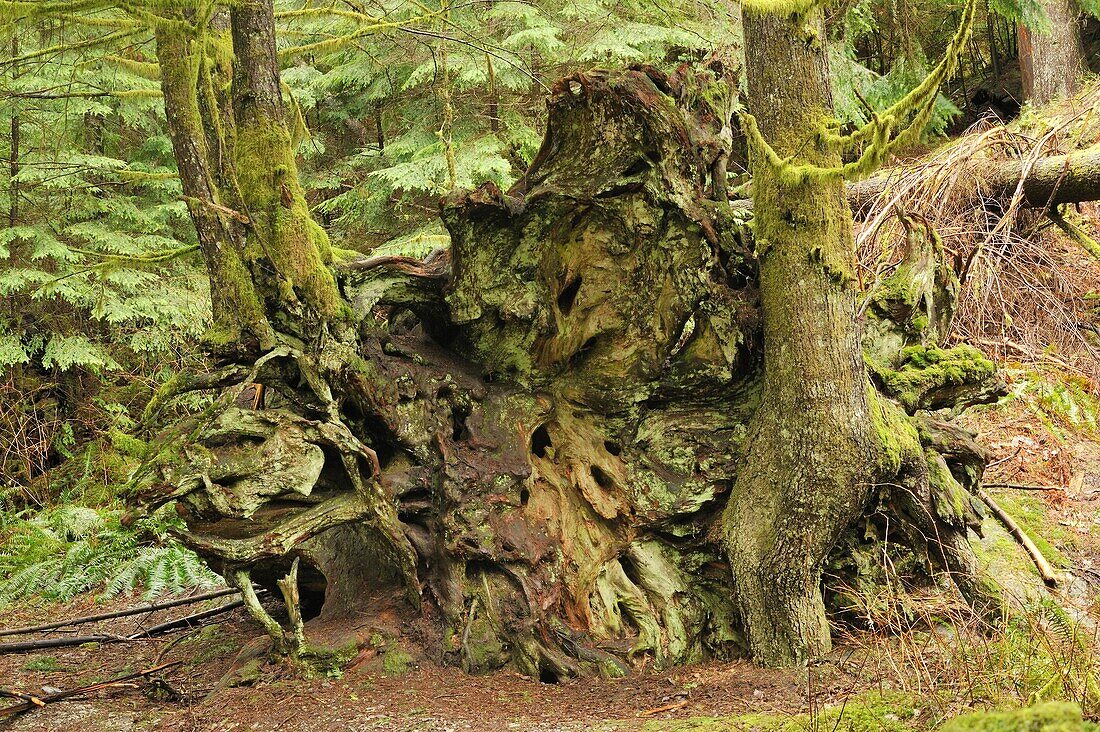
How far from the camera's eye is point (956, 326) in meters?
8.48

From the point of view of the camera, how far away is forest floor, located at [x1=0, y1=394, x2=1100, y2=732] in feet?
12.0

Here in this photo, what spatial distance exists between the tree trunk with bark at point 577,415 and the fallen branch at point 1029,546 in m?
0.70

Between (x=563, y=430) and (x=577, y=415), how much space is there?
134mm

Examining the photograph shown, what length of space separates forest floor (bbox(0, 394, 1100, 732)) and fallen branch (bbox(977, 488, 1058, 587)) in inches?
12.4

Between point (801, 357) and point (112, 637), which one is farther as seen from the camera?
point (112, 637)

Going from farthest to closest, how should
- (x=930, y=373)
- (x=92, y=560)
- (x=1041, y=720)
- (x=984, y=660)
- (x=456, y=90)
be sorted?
(x=456, y=90) < (x=92, y=560) < (x=930, y=373) < (x=984, y=660) < (x=1041, y=720)

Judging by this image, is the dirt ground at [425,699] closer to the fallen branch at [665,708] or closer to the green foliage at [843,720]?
the fallen branch at [665,708]

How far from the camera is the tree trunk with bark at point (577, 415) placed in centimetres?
451

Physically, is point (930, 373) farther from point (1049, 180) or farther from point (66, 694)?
point (66, 694)

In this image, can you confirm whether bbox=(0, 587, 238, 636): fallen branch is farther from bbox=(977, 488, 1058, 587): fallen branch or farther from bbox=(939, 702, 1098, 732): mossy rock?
bbox=(977, 488, 1058, 587): fallen branch

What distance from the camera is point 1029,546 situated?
5578 mm

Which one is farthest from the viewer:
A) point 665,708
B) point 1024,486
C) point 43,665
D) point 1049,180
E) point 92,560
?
point 1049,180

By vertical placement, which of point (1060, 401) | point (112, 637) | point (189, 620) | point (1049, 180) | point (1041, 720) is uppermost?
point (1049, 180)

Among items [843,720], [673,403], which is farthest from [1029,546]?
[843,720]
